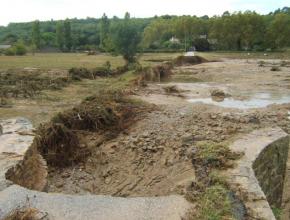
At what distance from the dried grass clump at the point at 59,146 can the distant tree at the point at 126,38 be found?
1187 inches

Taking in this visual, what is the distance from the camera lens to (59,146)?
455 inches

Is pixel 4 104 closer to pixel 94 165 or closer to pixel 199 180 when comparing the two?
pixel 94 165

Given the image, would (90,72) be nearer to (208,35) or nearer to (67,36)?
(208,35)

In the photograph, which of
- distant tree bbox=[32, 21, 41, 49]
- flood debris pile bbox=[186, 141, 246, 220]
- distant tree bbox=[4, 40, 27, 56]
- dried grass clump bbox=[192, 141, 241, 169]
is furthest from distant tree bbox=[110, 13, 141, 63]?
distant tree bbox=[32, 21, 41, 49]

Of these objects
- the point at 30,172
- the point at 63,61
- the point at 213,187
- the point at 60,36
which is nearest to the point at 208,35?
the point at 60,36

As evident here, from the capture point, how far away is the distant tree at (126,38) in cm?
4131

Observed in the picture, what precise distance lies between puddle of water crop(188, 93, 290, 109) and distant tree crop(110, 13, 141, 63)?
778 inches

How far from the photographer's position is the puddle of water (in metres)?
20.9

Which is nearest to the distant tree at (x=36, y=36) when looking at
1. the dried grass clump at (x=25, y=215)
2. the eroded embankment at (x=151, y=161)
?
the eroded embankment at (x=151, y=161)

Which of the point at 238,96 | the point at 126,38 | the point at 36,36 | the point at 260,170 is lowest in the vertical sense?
the point at 238,96

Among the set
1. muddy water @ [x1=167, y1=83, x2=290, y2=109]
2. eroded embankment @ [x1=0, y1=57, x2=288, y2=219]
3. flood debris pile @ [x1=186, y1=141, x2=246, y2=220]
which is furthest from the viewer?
muddy water @ [x1=167, y1=83, x2=290, y2=109]

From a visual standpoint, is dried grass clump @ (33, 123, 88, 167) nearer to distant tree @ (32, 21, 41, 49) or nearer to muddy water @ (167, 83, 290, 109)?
muddy water @ (167, 83, 290, 109)

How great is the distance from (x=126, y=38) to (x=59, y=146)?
30746mm

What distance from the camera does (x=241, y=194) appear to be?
6359mm
